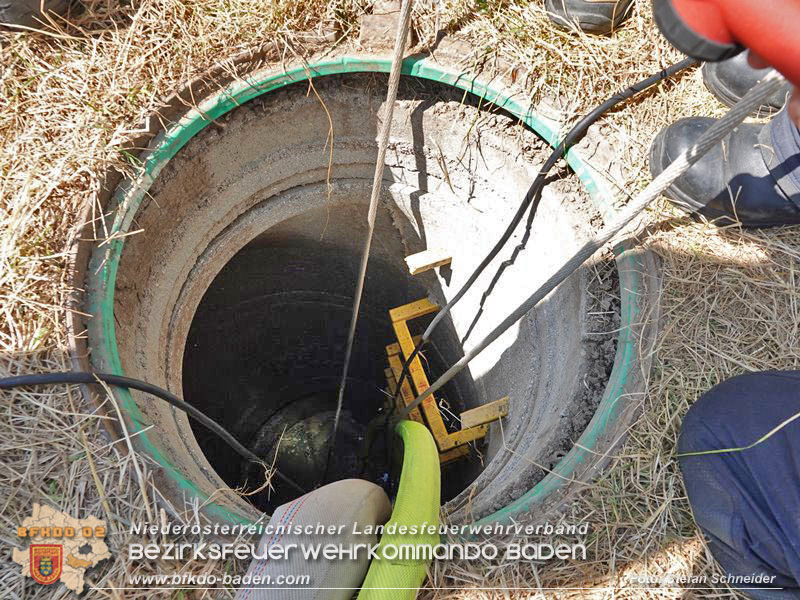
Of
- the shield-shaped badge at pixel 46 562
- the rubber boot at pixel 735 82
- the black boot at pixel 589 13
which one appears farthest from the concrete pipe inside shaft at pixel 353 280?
the rubber boot at pixel 735 82

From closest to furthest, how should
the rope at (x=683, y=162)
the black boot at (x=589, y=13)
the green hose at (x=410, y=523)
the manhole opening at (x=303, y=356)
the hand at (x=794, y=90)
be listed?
the hand at (x=794, y=90) < the rope at (x=683, y=162) < the green hose at (x=410, y=523) < the black boot at (x=589, y=13) < the manhole opening at (x=303, y=356)

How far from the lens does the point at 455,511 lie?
1.72 metres

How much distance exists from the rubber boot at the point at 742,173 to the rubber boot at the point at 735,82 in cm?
13

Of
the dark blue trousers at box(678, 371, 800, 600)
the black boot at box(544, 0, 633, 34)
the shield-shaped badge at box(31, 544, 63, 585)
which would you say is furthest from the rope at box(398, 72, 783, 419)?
the shield-shaped badge at box(31, 544, 63, 585)

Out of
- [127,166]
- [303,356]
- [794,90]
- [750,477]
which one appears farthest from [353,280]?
[794,90]

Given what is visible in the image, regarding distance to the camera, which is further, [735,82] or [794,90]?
[735,82]

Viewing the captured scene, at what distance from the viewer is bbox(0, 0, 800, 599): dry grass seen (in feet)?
4.59

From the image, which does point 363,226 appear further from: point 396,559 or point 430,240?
point 396,559

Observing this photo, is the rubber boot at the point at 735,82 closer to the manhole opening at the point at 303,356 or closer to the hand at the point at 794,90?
the hand at the point at 794,90

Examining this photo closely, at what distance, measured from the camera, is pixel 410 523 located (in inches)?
57.9

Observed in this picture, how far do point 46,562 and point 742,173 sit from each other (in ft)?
7.08

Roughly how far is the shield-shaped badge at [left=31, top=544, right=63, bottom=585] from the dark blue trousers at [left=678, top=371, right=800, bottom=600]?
1.56 metres

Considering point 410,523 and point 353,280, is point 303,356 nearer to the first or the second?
point 353,280

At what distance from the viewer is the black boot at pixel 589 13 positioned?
6.23 ft
